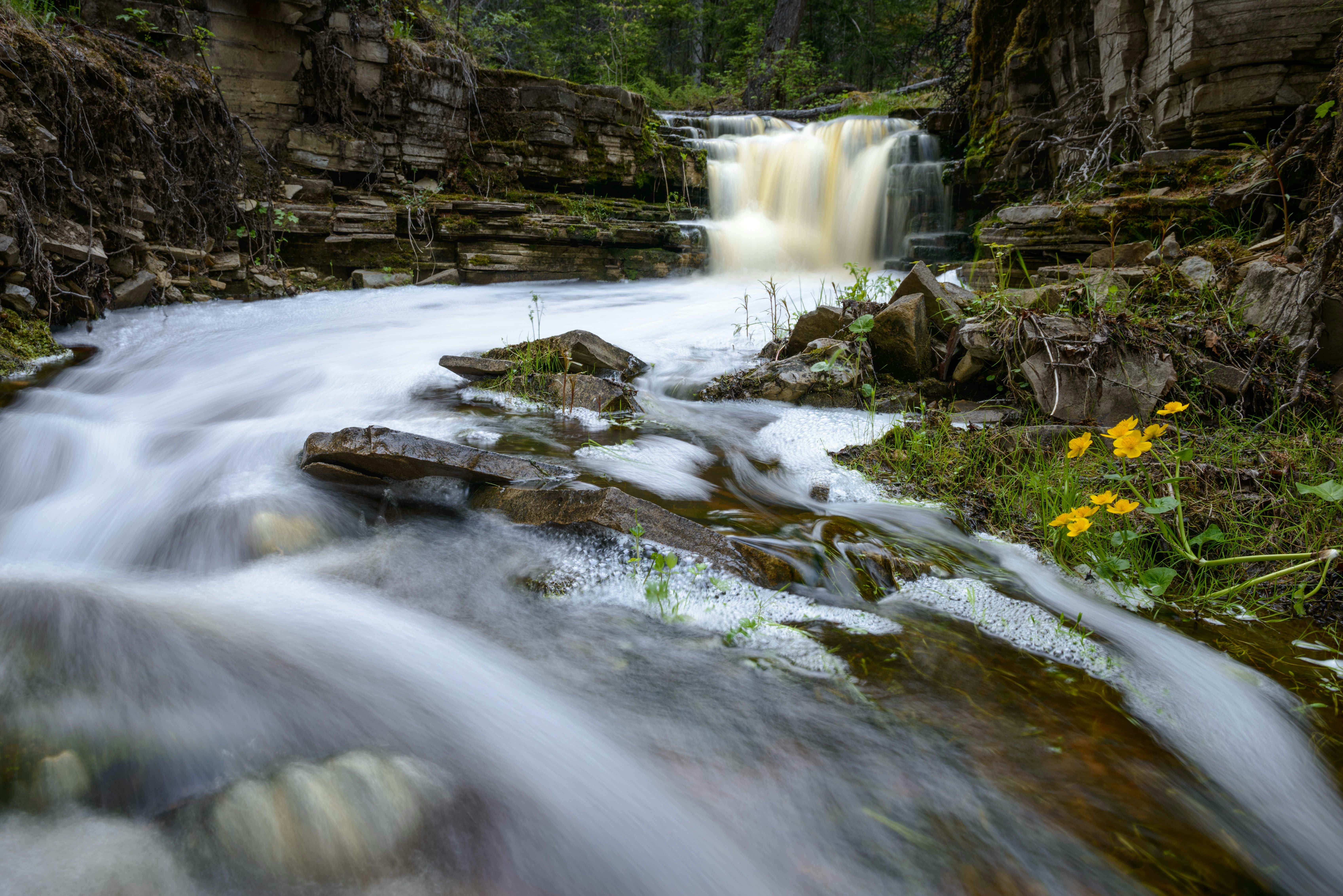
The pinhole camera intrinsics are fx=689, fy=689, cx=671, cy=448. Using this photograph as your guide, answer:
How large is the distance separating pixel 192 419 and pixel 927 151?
9.78 m

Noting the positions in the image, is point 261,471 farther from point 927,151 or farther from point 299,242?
point 927,151

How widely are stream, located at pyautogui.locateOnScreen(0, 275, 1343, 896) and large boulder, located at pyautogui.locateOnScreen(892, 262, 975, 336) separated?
1807mm

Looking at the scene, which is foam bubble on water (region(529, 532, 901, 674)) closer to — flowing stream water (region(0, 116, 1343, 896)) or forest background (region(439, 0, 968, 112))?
flowing stream water (region(0, 116, 1343, 896))

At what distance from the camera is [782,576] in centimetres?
244

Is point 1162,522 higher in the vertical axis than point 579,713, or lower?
higher

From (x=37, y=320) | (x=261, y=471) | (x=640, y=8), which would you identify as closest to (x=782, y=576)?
(x=261, y=471)

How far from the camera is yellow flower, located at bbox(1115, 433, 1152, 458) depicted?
89.1 inches

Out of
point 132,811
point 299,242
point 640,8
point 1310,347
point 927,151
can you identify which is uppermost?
point 640,8

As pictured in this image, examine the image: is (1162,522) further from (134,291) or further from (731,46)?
(731,46)

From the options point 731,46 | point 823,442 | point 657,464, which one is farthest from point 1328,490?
point 731,46

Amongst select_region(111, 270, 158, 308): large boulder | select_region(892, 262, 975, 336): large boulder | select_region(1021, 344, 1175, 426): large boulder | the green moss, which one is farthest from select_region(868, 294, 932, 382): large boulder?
select_region(111, 270, 158, 308): large boulder

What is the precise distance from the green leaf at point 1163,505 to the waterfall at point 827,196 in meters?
7.11

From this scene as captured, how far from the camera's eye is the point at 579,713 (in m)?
1.86

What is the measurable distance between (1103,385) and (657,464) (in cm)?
233
